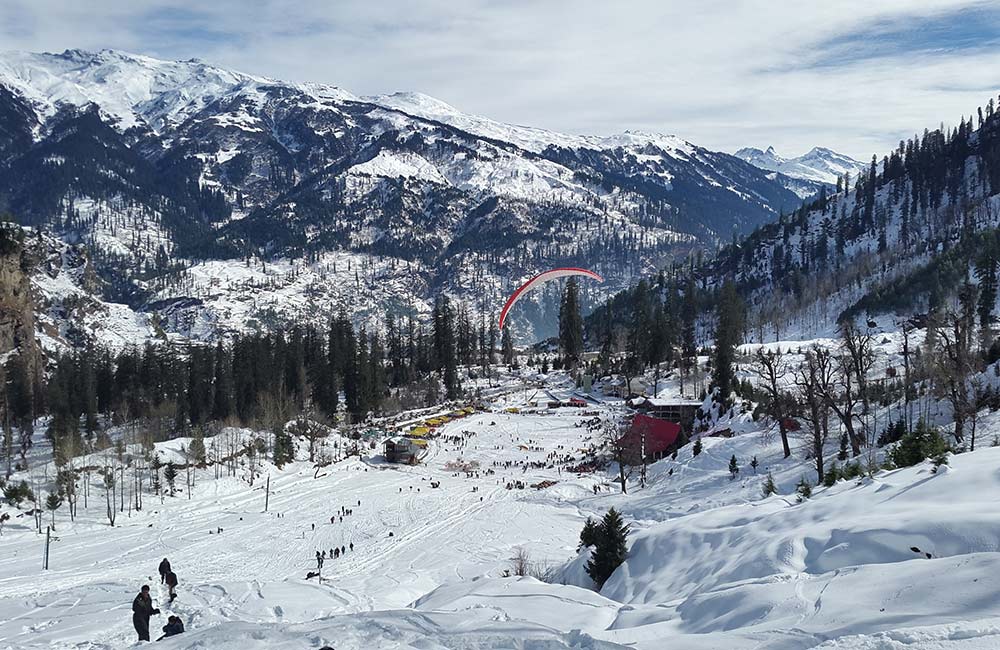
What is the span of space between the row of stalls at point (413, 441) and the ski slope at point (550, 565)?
11.4 meters

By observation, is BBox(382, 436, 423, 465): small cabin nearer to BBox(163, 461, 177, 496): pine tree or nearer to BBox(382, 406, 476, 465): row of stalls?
BBox(382, 406, 476, 465): row of stalls

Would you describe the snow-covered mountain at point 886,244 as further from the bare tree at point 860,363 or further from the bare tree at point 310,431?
the bare tree at point 310,431

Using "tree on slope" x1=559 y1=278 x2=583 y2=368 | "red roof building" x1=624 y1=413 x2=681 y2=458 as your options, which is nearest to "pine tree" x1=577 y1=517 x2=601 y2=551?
"red roof building" x1=624 y1=413 x2=681 y2=458

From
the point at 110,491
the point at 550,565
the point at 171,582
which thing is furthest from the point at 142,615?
the point at 110,491

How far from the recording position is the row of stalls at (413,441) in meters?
63.5

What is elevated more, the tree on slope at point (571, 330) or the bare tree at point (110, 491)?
the tree on slope at point (571, 330)

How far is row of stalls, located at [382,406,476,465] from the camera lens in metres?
63.5

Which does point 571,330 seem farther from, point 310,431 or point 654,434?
point 654,434

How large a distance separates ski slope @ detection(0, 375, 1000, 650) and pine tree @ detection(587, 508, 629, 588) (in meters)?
0.41

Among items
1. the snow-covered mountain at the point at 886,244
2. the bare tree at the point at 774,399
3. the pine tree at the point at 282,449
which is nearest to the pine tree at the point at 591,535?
the bare tree at the point at 774,399

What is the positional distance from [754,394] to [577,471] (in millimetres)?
19023

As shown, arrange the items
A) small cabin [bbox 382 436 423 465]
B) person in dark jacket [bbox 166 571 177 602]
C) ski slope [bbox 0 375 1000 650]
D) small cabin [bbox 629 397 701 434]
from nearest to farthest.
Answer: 1. ski slope [bbox 0 375 1000 650]
2. person in dark jacket [bbox 166 571 177 602]
3. small cabin [bbox 382 436 423 465]
4. small cabin [bbox 629 397 701 434]

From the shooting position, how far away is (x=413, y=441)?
6638 cm

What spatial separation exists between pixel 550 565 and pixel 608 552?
31.5ft
